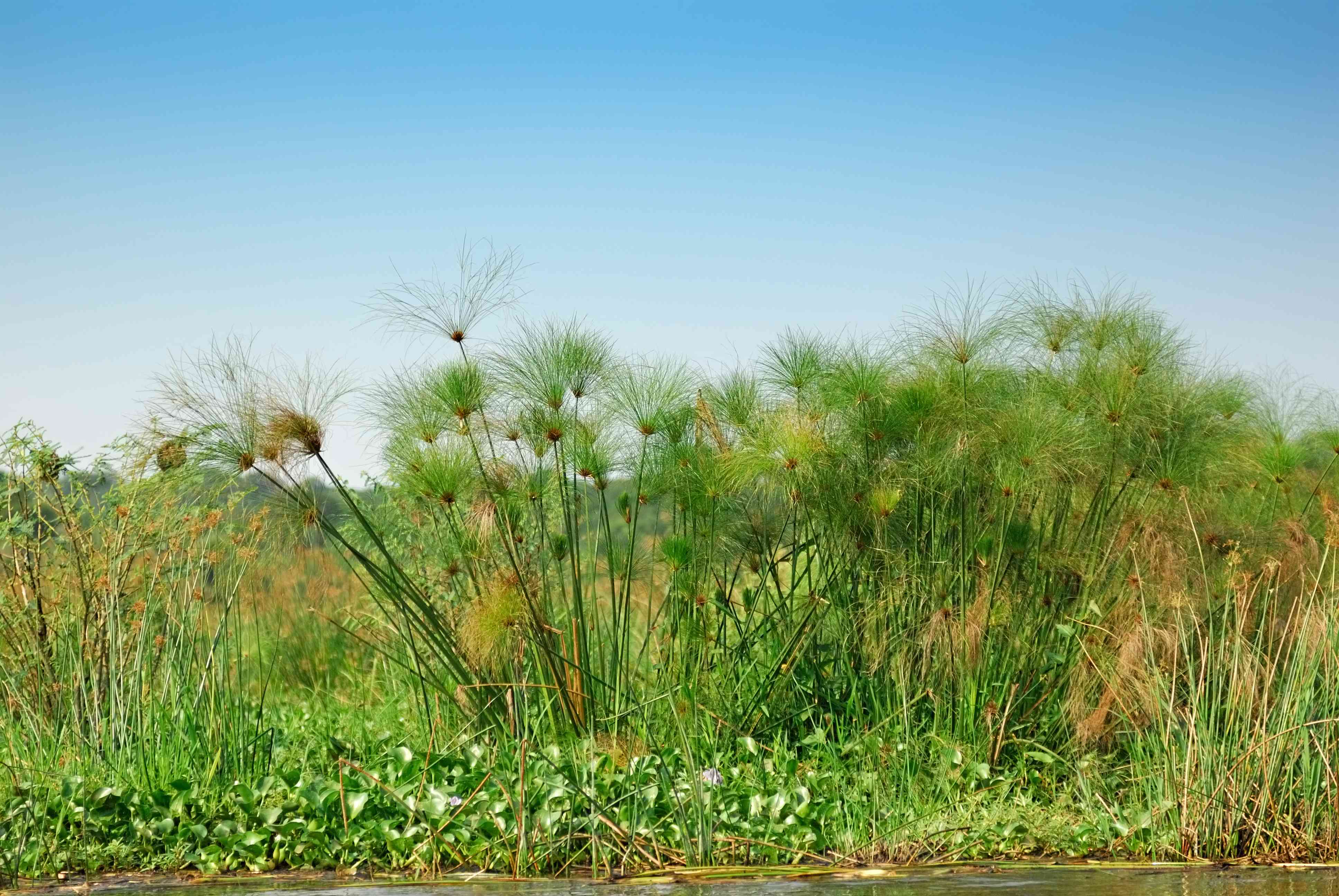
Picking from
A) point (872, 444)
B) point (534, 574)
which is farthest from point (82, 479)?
point (872, 444)

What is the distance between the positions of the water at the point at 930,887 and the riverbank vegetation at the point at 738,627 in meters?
0.16

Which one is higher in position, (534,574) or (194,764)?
(534,574)

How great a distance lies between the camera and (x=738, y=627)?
495 centimetres

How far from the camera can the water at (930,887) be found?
11.0 ft

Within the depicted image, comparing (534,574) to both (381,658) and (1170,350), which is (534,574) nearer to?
(381,658)

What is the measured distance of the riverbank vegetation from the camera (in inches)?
153

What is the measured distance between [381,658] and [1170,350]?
14.5 ft

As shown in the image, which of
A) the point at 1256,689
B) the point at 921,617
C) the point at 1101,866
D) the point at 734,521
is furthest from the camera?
the point at 734,521

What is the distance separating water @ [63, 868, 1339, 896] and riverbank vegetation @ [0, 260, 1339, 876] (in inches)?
6.4

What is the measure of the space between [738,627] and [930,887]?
5.44ft

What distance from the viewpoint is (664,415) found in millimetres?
4875

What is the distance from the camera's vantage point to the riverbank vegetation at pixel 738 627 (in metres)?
3.88

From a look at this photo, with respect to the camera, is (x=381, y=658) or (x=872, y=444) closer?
(x=872, y=444)

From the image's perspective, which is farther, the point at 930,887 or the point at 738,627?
the point at 738,627
